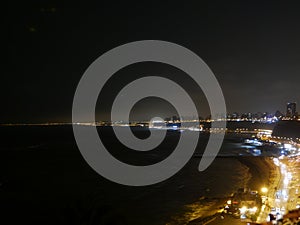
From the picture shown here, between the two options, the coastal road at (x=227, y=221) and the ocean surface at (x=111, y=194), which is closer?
the coastal road at (x=227, y=221)

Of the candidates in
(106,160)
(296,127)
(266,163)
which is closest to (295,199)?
(266,163)

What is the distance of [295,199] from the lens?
1642 cm

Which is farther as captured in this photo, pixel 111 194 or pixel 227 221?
pixel 111 194

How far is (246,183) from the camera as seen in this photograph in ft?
81.3

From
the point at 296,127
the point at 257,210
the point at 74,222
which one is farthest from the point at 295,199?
the point at 296,127

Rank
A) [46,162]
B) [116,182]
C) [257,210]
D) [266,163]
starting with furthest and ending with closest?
[46,162] < [266,163] < [116,182] < [257,210]

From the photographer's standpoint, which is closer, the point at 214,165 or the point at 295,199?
the point at 295,199

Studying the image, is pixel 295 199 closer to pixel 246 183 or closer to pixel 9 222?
pixel 246 183

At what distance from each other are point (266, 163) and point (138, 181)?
580 inches

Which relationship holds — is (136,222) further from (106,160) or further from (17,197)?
(106,160)

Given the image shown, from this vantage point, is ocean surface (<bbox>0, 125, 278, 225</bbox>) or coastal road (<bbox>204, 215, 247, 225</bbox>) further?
ocean surface (<bbox>0, 125, 278, 225</bbox>)

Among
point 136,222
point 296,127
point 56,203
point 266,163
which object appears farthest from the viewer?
point 296,127

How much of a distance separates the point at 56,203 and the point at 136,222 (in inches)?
249

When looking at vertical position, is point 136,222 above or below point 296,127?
below
